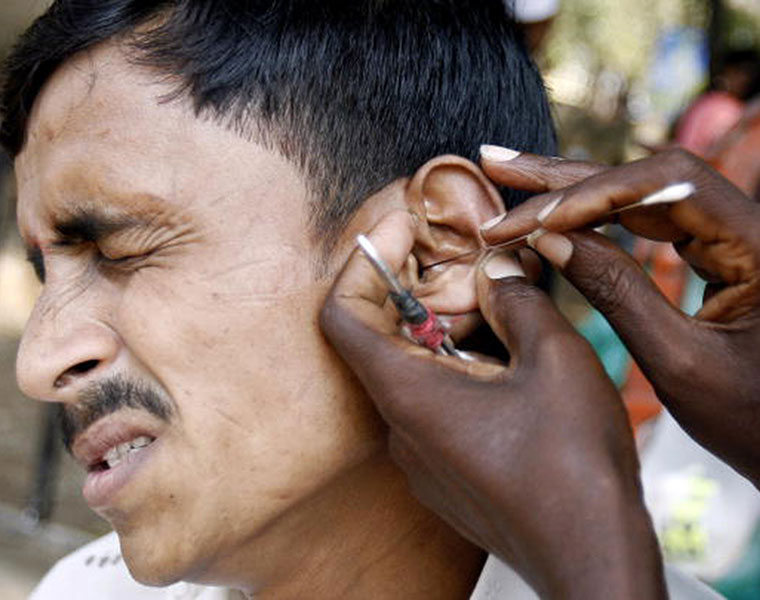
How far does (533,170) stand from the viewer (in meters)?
1.59

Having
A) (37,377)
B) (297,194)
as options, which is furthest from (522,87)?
(37,377)

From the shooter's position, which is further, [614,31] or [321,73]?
[614,31]

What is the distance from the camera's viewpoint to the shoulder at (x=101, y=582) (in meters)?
2.24

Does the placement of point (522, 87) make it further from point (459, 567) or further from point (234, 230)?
point (459, 567)

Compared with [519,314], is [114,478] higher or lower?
lower

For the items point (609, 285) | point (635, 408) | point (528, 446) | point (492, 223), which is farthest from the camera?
point (635, 408)

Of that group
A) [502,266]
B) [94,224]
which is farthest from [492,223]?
[94,224]

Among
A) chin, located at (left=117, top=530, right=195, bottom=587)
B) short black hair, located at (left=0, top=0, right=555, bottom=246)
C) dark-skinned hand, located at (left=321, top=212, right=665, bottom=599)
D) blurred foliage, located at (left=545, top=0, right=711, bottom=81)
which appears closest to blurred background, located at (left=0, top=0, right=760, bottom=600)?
short black hair, located at (left=0, top=0, right=555, bottom=246)

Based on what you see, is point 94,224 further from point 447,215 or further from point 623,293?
point 623,293

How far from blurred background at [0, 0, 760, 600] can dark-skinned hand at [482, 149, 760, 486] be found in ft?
1.85

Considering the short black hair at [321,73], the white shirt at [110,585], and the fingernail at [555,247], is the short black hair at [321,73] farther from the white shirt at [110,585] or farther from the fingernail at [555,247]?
the white shirt at [110,585]

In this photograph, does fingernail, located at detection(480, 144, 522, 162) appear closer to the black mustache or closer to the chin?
the black mustache

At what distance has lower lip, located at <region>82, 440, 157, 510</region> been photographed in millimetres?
1661

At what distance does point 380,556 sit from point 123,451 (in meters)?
0.48
